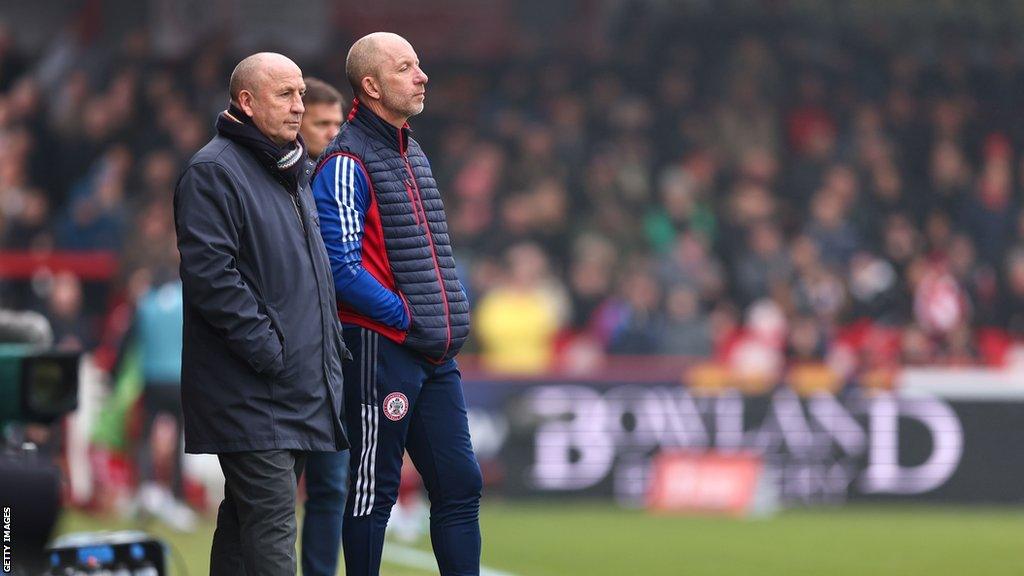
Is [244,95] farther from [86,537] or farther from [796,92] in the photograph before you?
[796,92]

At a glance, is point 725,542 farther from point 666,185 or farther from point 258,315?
point 666,185

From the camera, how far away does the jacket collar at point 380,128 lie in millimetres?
6027

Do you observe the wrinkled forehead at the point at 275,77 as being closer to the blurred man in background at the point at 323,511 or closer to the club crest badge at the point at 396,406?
the blurred man in background at the point at 323,511

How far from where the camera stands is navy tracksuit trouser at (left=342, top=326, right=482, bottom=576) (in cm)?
600

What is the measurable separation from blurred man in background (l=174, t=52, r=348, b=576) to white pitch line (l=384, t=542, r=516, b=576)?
11.8ft

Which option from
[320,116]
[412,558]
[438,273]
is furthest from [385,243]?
[412,558]

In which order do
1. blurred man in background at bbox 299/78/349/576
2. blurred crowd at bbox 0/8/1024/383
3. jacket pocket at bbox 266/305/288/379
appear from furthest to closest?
1. blurred crowd at bbox 0/8/1024/383
2. blurred man in background at bbox 299/78/349/576
3. jacket pocket at bbox 266/305/288/379

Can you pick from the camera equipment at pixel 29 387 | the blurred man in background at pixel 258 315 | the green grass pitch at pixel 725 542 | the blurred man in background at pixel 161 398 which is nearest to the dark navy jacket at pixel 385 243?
the blurred man in background at pixel 258 315

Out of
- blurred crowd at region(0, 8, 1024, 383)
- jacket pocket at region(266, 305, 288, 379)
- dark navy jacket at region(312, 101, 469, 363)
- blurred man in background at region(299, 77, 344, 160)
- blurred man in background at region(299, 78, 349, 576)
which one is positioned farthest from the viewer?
blurred crowd at region(0, 8, 1024, 383)

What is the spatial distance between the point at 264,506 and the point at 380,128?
4.44 ft

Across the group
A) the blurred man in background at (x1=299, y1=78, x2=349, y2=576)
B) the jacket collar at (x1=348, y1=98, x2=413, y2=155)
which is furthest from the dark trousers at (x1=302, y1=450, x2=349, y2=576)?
the jacket collar at (x1=348, y1=98, x2=413, y2=155)

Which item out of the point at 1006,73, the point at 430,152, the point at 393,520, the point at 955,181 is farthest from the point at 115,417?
the point at 1006,73

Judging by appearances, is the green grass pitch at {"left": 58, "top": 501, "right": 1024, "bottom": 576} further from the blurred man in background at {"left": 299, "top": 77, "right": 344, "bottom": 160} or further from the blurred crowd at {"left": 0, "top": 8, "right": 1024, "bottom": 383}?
the blurred man in background at {"left": 299, "top": 77, "right": 344, "bottom": 160}

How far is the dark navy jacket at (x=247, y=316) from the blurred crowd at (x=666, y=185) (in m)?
7.93
